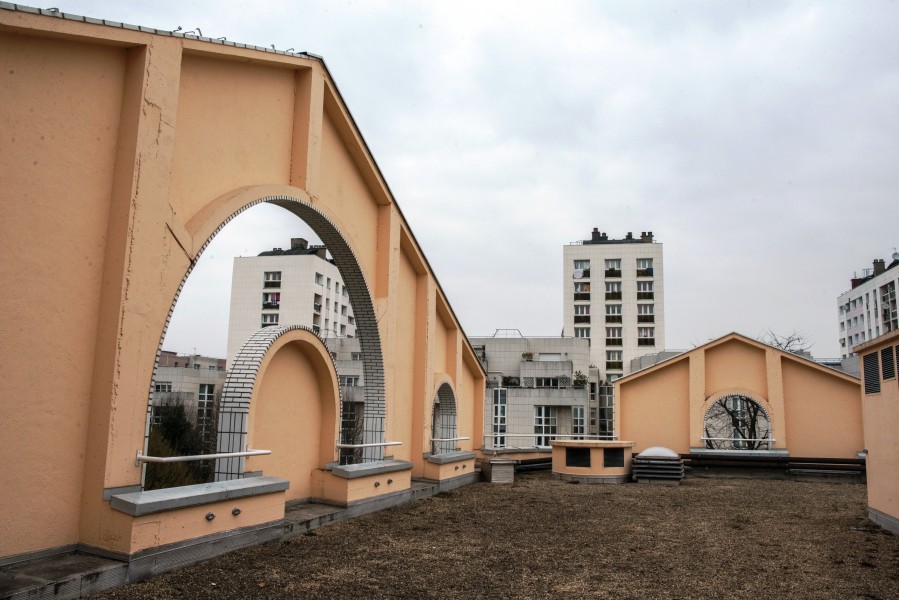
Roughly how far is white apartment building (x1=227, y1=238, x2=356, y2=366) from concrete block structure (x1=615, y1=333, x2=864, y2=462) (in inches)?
1496

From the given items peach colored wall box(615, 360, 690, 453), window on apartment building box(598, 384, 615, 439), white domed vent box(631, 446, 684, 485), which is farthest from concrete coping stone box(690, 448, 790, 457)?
window on apartment building box(598, 384, 615, 439)

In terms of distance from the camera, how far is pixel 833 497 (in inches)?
610

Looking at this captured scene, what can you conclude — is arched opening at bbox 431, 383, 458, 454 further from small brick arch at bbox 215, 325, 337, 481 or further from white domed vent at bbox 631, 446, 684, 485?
small brick arch at bbox 215, 325, 337, 481

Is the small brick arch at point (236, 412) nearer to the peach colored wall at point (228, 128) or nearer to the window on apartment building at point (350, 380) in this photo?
the peach colored wall at point (228, 128)

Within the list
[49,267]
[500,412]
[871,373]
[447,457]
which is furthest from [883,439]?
[500,412]

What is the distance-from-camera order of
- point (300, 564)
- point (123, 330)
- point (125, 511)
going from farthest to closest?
1. point (300, 564)
2. point (123, 330)
3. point (125, 511)

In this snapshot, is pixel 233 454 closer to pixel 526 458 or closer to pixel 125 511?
pixel 125 511

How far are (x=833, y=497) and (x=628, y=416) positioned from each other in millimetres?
7150

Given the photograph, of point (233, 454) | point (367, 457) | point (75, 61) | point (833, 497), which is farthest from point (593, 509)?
point (75, 61)

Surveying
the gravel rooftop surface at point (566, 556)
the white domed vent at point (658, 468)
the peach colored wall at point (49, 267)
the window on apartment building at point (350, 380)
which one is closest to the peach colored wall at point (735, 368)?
the white domed vent at point (658, 468)

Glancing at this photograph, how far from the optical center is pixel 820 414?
20.5m

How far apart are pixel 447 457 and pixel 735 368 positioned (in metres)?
11.1

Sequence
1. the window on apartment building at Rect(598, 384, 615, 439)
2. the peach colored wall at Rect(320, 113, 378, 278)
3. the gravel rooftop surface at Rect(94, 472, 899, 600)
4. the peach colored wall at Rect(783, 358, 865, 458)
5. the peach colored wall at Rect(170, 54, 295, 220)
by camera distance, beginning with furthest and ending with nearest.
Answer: the window on apartment building at Rect(598, 384, 615, 439) → the peach colored wall at Rect(783, 358, 865, 458) → the peach colored wall at Rect(320, 113, 378, 278) → the peach colored wall at Rect(170, 54, 295, 220) → the gravel rooftop surface at Rect(94, 472, 899, 600)

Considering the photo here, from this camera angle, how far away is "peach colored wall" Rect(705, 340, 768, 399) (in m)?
21.0
